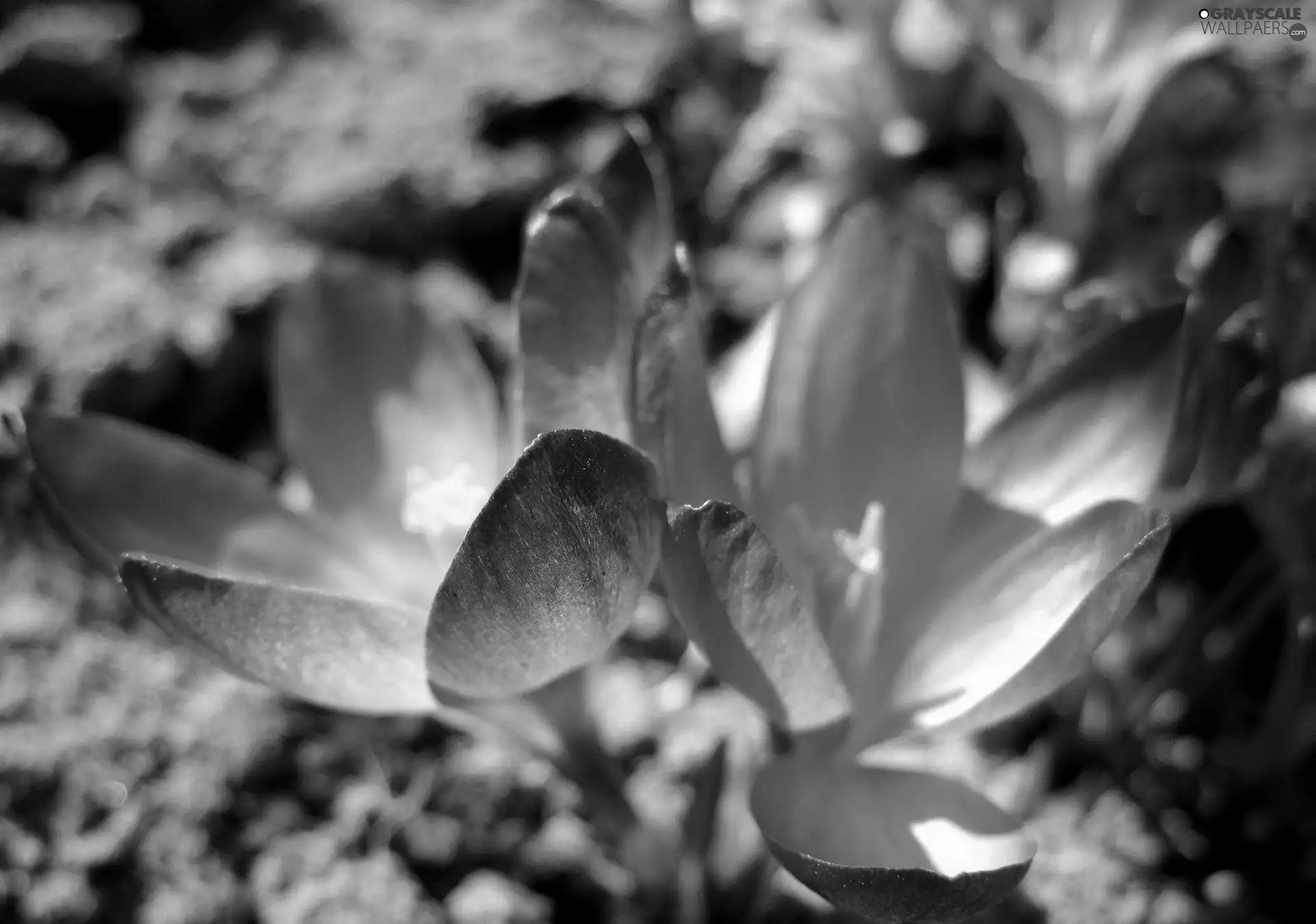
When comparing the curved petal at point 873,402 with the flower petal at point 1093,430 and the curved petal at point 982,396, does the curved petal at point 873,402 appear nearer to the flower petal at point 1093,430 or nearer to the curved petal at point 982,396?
the flower petal at point 1093,430

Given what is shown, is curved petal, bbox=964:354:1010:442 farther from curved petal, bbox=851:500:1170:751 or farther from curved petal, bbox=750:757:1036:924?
curved petal, bbox=750:757:1036:924

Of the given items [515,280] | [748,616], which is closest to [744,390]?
[748,616]

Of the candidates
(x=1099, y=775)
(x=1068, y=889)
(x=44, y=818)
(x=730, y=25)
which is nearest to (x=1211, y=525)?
(x=1099, y=775)

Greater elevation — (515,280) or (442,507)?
(442,507)

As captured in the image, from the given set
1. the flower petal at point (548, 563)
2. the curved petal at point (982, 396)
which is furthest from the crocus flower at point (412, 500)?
the curved petal at point (982, 396)

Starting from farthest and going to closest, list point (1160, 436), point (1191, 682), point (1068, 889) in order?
point (1191, 682) < point (1068, 889) < point (1160, 436)

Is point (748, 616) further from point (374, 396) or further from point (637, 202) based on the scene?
point (374, 396)

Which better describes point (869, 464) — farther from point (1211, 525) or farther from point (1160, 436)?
point (1211, 525)

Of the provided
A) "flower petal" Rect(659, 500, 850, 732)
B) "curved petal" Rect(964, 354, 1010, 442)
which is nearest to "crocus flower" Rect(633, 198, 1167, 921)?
"flower petal" Rect(659, 500, 850, 732)
